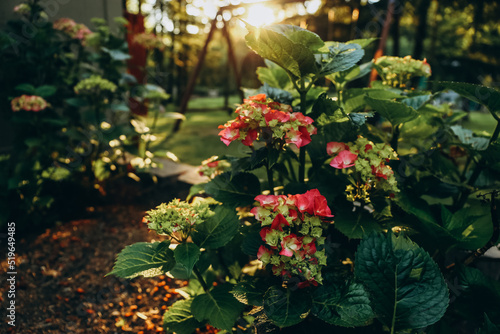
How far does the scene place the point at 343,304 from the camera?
87 centimetres

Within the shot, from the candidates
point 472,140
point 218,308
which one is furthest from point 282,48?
point 472,140

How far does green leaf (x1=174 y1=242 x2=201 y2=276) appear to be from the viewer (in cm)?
91

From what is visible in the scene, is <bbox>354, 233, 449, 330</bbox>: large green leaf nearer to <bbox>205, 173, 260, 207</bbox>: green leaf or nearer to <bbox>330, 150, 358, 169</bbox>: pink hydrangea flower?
<bbox>330, 150, 358, 169</bbox>: pink hydrangea flower

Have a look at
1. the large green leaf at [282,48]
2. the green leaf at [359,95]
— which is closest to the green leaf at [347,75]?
the green leaf at [359,95]

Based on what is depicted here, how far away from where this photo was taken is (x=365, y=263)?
35.9 inches

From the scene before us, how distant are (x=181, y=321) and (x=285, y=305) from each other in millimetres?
463

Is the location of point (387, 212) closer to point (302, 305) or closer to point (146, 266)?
point (302, 305)

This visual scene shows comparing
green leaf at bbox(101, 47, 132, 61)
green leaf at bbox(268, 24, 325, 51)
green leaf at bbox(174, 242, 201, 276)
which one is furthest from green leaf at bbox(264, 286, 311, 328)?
green leaf at bbox(101, 47, 132, 61)

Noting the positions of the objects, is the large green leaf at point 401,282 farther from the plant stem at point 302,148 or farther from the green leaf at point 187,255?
the green leaf at point 187,255

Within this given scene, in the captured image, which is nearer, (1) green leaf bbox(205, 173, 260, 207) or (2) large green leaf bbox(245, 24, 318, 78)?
(2) large green leaf bbox(245, 24, 318, 78)

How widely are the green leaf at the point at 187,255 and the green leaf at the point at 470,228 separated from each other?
0.81m

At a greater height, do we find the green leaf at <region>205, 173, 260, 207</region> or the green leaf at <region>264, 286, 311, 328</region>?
the green leaf at <region>205, 173, 260, 207</region>

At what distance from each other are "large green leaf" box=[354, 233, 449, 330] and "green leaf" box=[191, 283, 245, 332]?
441 mm

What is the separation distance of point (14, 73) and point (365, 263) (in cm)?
251
